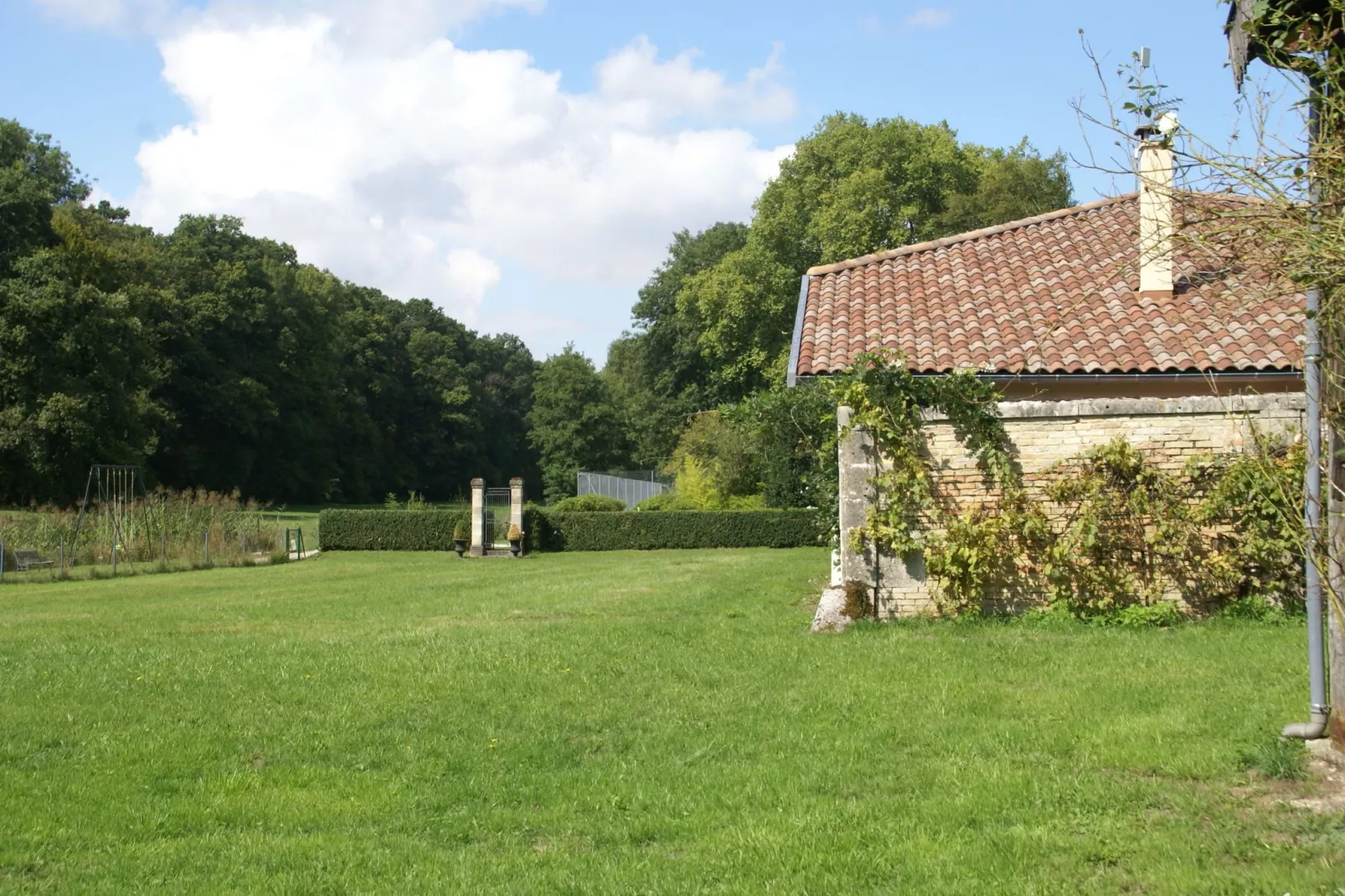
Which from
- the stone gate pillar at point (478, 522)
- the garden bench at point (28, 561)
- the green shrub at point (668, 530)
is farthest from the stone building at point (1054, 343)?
the garden bench at point (28, 561)

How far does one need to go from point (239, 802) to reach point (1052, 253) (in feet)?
48.5

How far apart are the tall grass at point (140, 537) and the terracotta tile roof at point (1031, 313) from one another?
17.4m

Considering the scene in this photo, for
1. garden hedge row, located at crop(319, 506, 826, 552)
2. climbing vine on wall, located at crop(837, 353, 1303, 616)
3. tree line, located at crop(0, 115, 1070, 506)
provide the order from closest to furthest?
climbing vine on wall, located at crop(837, 353, 1303, 616), garden hedge row, located at crop(319, 506, 826, 552), tree line, located at crop(0, 115, 1070, 506)

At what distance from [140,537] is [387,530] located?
329 inches

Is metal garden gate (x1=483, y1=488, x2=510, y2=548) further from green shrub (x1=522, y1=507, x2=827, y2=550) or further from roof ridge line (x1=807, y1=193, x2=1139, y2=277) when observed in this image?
roof ridge line (x1=807, y1=193, x2=1139, y2=277)

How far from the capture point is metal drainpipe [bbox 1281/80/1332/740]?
4719mm

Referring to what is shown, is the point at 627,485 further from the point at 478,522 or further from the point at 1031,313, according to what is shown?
the point at 1031,313

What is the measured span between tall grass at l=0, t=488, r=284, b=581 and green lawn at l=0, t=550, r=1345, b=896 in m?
16.0

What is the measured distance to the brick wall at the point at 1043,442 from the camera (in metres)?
11.1

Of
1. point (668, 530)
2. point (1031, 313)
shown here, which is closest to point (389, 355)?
point (668, 530)

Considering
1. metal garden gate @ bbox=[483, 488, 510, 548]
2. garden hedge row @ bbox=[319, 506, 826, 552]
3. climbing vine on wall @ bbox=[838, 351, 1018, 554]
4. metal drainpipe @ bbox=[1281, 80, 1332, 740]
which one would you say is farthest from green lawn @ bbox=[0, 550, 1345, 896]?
metal garden gate @ bbox=[483, 488, 510, 548]

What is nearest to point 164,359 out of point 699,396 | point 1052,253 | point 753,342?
point 699,396

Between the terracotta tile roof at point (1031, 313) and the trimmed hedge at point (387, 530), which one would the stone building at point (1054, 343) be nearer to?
the terracotta tile roof at point (1031, 313)

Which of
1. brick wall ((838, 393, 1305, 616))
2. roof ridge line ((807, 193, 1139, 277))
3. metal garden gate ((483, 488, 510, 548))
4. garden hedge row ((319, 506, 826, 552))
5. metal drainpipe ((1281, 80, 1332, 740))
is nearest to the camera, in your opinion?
metal drainpipe ((1281, 80, 1332, 740))
